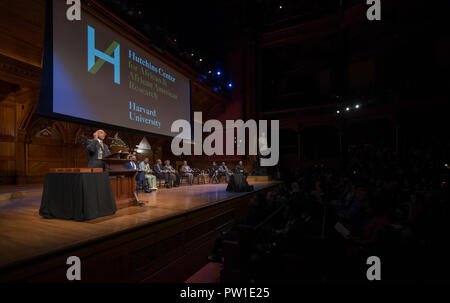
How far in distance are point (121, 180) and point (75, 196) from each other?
0.96 metres

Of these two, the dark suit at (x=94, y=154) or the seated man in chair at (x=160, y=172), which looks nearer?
the dark suit at (x=94, y=154)

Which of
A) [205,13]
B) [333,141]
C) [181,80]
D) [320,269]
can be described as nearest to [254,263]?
[320,269]

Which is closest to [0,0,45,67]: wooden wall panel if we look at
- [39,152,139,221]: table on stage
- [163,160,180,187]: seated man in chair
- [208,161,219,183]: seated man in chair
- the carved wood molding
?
the carved wood molding

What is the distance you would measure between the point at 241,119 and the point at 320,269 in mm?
11682

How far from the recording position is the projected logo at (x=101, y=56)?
4652mm

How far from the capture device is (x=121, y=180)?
3871 mm

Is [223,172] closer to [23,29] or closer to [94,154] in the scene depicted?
[94,154]

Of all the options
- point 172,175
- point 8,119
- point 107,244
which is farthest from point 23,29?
point 107,244

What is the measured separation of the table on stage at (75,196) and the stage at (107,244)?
124mm

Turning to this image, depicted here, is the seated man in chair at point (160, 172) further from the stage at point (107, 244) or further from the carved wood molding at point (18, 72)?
the carved wood molding at point (18, 72)

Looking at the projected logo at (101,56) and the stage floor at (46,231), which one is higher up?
the projected logo at (101,56)

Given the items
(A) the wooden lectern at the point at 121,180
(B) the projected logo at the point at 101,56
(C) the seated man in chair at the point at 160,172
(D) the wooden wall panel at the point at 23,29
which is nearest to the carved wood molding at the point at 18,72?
(D) the wooden wall panel at the point at 23,29

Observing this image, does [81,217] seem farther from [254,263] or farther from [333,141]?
[333,141]
